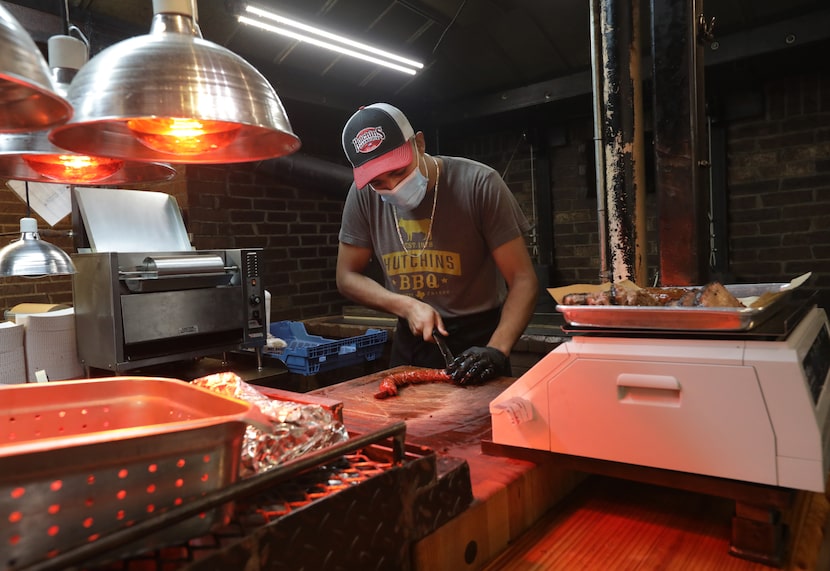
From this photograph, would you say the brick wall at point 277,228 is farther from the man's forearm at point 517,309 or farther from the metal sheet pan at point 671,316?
the metal sheet pan at point 671,316

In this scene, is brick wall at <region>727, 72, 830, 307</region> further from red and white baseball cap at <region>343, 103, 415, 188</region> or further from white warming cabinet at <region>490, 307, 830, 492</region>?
white warming cabinet at <region>490, 307, 830, 492</region>

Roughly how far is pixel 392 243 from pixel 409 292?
230 millimetres

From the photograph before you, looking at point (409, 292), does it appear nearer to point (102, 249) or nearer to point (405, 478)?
point (405, 478)

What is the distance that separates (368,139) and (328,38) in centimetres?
212

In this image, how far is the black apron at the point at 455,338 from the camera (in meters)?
2.34

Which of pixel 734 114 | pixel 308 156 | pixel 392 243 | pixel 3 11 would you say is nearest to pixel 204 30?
pixel 308 156

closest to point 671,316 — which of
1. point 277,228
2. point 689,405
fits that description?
point 689,405

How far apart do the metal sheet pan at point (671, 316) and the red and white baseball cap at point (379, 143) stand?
1.12 meters

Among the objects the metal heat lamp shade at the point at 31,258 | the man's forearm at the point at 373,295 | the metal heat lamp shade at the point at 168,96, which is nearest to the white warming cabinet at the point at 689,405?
the metal heat lamp shade at the point at 168,96

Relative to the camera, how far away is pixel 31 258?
8.04 ft

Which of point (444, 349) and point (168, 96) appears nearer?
point (168, 96)

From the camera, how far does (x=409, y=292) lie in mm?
2412

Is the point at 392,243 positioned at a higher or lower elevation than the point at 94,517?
higher

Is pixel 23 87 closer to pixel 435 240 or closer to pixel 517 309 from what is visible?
pixel 435 240
